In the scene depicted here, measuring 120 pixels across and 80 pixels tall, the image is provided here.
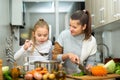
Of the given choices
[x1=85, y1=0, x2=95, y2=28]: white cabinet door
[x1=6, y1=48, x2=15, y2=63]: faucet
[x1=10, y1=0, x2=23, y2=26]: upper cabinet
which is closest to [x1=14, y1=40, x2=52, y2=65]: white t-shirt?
[x1=6, y1=48, x2=15, y2=63]: faucet

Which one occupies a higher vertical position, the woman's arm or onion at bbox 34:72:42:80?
the woman's arm

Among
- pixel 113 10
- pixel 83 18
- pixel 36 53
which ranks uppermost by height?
pixel 113 10

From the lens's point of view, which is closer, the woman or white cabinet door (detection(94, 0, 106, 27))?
the woman

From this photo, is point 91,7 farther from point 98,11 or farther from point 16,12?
point 16,12

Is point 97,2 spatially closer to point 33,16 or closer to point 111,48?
point 111,48

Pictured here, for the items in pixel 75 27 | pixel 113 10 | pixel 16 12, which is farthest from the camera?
pixel 16 12

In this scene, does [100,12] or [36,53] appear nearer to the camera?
[36,53]

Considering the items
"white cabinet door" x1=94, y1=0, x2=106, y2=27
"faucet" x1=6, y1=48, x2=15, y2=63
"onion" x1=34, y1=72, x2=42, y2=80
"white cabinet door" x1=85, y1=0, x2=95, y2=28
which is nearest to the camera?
"onion" x1=34, y1=72, x2=42, y2=80

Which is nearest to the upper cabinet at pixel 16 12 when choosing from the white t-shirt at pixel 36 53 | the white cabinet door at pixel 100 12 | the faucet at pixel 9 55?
the faucet at pixel 9 55

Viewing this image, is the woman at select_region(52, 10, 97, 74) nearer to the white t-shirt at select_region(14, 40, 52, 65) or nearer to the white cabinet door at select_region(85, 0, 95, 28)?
the white t-shirt at select_region(14, 40, 52, 65)

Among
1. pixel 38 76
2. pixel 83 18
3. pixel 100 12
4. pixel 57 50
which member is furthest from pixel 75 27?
pixel 100 12

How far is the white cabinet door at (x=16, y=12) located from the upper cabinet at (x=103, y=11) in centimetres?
102

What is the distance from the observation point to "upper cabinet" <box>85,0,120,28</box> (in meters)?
2.46

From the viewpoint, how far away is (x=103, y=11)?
2.92 metres
